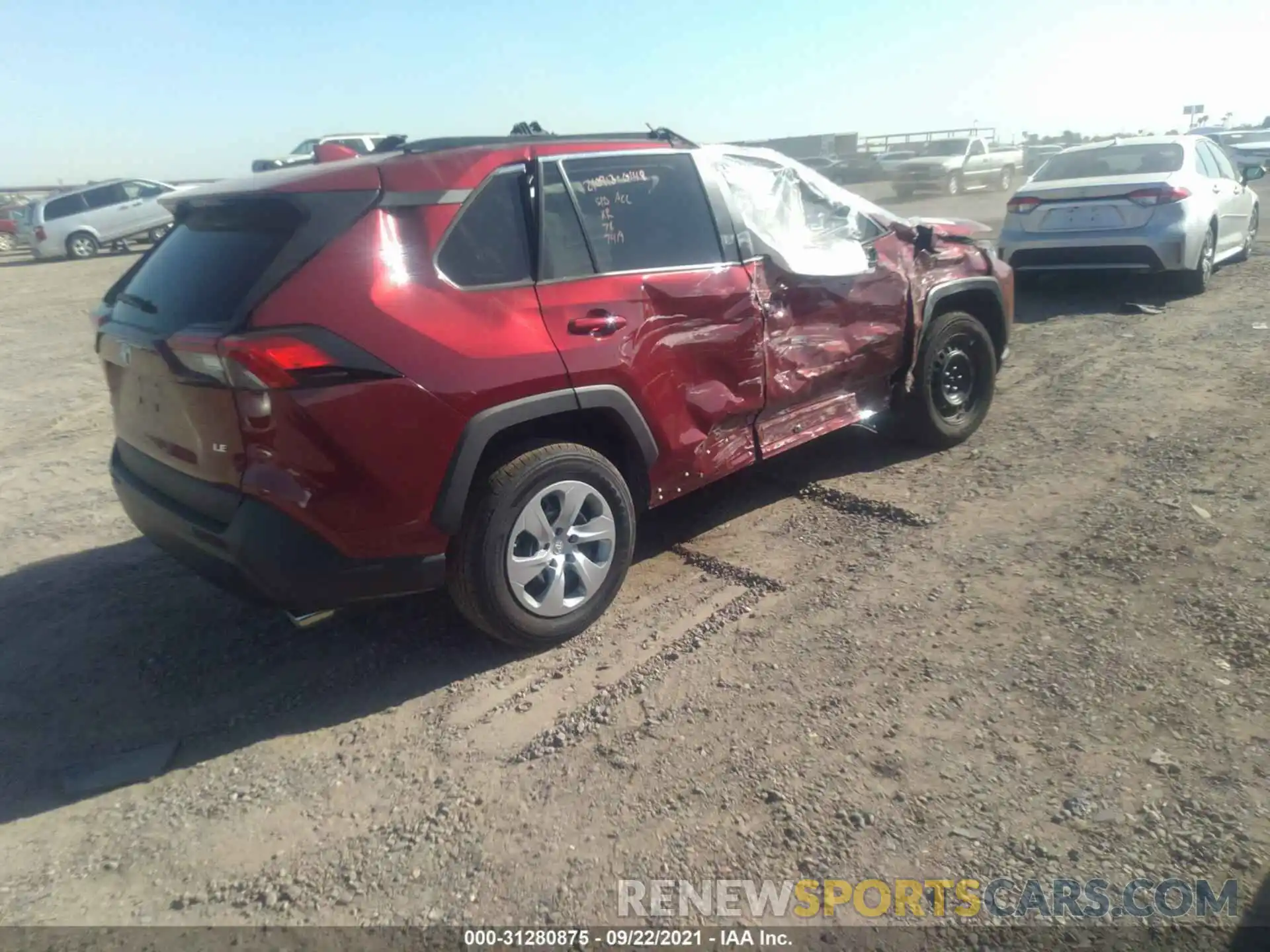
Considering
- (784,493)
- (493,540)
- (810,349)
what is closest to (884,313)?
(810,349)

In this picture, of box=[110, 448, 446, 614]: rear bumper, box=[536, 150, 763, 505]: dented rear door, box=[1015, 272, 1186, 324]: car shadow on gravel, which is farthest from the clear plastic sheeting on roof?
box=[1015, 272, 1186, 324]: car shadow on gravel

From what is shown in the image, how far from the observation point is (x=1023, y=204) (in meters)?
9.27

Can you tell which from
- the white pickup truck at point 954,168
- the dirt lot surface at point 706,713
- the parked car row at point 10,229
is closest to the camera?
the dirt lot surface at point 706,713

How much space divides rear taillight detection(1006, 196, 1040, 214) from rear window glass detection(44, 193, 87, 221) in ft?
66.7

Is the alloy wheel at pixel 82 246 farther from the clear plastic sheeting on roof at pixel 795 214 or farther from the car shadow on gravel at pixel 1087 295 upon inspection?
the clear plastic sheeting on roof at pixel 795 214

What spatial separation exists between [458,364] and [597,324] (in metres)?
0.66

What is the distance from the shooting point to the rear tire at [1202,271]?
9.18 meters

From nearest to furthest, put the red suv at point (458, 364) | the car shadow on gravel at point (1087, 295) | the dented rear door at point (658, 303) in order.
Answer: the red suv at point (458, 364), the dented rear door at point (658, 303), the car shadow on gravel at point (1087, 295)

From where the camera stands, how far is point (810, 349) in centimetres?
452

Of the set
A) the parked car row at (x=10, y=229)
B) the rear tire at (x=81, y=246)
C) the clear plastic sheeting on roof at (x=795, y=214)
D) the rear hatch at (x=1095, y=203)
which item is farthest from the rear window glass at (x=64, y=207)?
the clear plastic sheeting on roof at (x=795, y=214)

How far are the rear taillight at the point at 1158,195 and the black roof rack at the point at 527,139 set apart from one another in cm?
642

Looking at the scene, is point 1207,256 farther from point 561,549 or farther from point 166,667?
point 166,667

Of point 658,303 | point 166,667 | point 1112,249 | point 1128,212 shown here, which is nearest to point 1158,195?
point 1128,212

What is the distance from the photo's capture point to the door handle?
3.51 metres
